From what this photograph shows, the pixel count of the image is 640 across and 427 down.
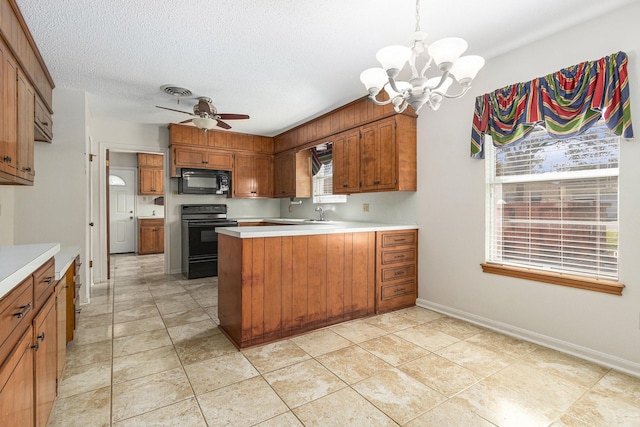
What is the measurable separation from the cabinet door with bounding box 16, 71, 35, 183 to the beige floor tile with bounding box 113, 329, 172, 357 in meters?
1.50

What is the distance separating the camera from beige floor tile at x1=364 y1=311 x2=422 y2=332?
9.99ft

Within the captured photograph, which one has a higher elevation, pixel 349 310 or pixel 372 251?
pixel 372 251

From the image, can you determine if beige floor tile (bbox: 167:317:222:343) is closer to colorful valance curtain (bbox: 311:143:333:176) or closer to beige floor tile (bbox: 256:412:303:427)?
beige floor tile (bbox: 256:412:303:427)

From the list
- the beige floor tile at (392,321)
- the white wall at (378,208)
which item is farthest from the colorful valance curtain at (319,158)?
the beige floor tile at (392,321)

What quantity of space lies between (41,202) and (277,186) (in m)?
3.39

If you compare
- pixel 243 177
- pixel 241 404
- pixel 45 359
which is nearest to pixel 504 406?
pixel 241 404

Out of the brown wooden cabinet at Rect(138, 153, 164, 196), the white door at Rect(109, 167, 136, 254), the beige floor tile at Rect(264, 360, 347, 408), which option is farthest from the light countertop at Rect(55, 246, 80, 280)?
the white door at Rect(109, 167, 136, 254)

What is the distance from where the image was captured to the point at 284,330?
278 cm

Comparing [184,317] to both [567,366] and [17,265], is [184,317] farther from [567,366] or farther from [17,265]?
[567,366]

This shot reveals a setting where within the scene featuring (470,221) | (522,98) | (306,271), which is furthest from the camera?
(470,221)

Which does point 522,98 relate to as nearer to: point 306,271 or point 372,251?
point 372,251

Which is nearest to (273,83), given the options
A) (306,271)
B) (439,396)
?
(306,271)

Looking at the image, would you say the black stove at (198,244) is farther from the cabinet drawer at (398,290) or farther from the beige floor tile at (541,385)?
the beige floor tile at (541,385)

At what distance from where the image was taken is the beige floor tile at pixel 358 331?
9.21 feet
